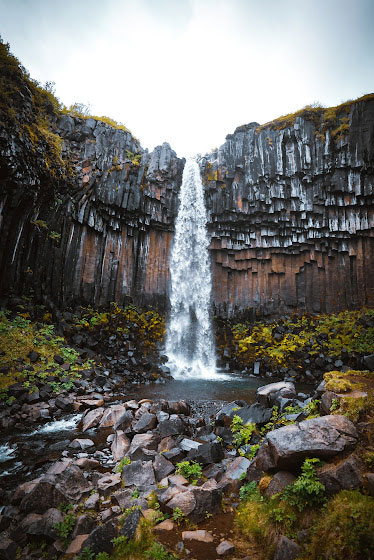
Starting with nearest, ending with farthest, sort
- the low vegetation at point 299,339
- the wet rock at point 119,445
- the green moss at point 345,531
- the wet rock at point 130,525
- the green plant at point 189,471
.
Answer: the green moss at point 345,531 → the wet rock at point 130,525 → the green plant at point 189,471 → the wet rock at point 119,445 → the low vegetation at point 299,339

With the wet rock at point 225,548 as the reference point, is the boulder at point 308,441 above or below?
above

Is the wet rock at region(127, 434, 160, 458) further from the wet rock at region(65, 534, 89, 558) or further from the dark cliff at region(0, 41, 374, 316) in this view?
the dark cliff at region(0, 41, 374, 316)

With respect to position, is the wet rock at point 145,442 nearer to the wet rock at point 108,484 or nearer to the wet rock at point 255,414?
the wet rock at point 108,484

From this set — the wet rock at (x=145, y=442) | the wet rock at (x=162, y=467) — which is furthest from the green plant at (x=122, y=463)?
the wet rock at (x=162, y=467)

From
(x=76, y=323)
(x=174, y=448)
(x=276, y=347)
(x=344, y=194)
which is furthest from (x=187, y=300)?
(x=174, y=448)

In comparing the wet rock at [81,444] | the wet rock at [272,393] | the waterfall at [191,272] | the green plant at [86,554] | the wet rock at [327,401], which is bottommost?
→ the wet rock at [81,444]

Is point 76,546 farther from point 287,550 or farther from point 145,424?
point 145,424

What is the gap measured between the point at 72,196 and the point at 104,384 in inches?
451

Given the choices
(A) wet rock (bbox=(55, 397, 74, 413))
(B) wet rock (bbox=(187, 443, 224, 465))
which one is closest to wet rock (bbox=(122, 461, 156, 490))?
(B) wet rock (bbox=(187, 443, 224, 465))

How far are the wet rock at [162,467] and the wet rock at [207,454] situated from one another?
412 millimetres

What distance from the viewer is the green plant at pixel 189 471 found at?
4789mm

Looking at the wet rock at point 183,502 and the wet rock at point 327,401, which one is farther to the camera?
the wet rock at point 327,401

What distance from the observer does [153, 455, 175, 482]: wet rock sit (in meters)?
4.92

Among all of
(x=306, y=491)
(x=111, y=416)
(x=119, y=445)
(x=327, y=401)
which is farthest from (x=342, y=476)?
(x=111, y=416)
